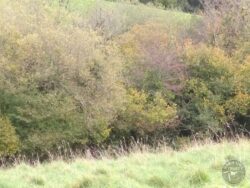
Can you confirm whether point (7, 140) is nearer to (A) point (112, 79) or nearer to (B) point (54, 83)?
(B) point (54, 83)

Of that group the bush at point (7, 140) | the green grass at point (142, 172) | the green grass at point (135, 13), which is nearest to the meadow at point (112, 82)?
the bush at point (7, 140)

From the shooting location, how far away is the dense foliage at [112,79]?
23.6m

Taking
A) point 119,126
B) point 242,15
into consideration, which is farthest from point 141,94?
point 242,15

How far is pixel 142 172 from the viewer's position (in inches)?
263

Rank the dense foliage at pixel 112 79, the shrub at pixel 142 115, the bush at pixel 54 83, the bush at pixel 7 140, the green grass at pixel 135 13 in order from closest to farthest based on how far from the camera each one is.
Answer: the bush at pixel 7 140 → the bush at pixel 54 83 → the dense foliage at pixel 112 79 → the shrub at pixel 142 115 → the green grass at pixel 135 13

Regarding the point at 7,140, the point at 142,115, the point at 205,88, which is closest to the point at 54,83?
the point at 7,140

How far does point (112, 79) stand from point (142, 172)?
19066mm

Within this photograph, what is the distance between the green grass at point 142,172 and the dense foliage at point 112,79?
12.7m

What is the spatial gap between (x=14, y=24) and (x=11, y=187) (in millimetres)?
20427

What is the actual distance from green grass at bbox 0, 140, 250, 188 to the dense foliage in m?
12.7

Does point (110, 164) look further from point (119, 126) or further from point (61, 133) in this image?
point (119, 126)

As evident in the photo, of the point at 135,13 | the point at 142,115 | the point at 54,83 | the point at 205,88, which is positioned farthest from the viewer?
the point at 135,13

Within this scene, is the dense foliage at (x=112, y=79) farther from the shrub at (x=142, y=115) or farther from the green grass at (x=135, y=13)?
the green grass at (x=135, y=13)

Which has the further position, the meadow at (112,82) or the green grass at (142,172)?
the meadow at (112,82)
